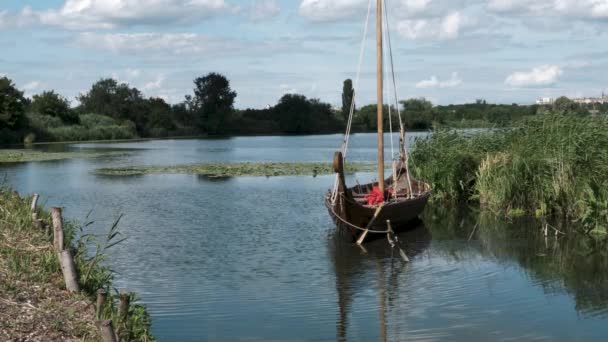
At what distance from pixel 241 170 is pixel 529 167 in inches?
914

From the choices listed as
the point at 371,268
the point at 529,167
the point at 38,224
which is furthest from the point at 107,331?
the point at 529,167

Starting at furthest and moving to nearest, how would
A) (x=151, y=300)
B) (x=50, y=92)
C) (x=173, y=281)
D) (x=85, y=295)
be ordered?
(x=50, y=92) → (x=173, y=281) → (x=151, y=300) → (x=85, y=295)

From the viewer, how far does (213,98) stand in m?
142

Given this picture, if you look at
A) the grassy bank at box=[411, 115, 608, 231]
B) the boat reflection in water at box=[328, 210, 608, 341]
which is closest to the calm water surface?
the boat reflection in water at box=[328, 210, 608, 341]

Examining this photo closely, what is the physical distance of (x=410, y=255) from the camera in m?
18.1

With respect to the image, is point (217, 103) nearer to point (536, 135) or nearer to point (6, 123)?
point (6, 123)

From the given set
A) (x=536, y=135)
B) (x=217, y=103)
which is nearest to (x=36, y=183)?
(x=536, y=135)

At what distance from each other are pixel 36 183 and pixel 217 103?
108 meters

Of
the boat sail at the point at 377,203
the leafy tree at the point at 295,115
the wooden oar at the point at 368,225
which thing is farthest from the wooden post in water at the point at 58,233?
the leafy tree at the point at 295,115

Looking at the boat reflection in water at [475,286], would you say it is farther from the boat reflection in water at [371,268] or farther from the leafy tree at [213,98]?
the leafy tree at [213,98]

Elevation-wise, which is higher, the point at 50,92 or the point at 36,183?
the point at 50,92

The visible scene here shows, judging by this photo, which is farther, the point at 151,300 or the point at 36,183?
the point at 36,183

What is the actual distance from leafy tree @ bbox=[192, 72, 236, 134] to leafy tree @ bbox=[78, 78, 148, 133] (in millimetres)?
15398

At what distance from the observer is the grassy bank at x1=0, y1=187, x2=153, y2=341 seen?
866 centimetres
